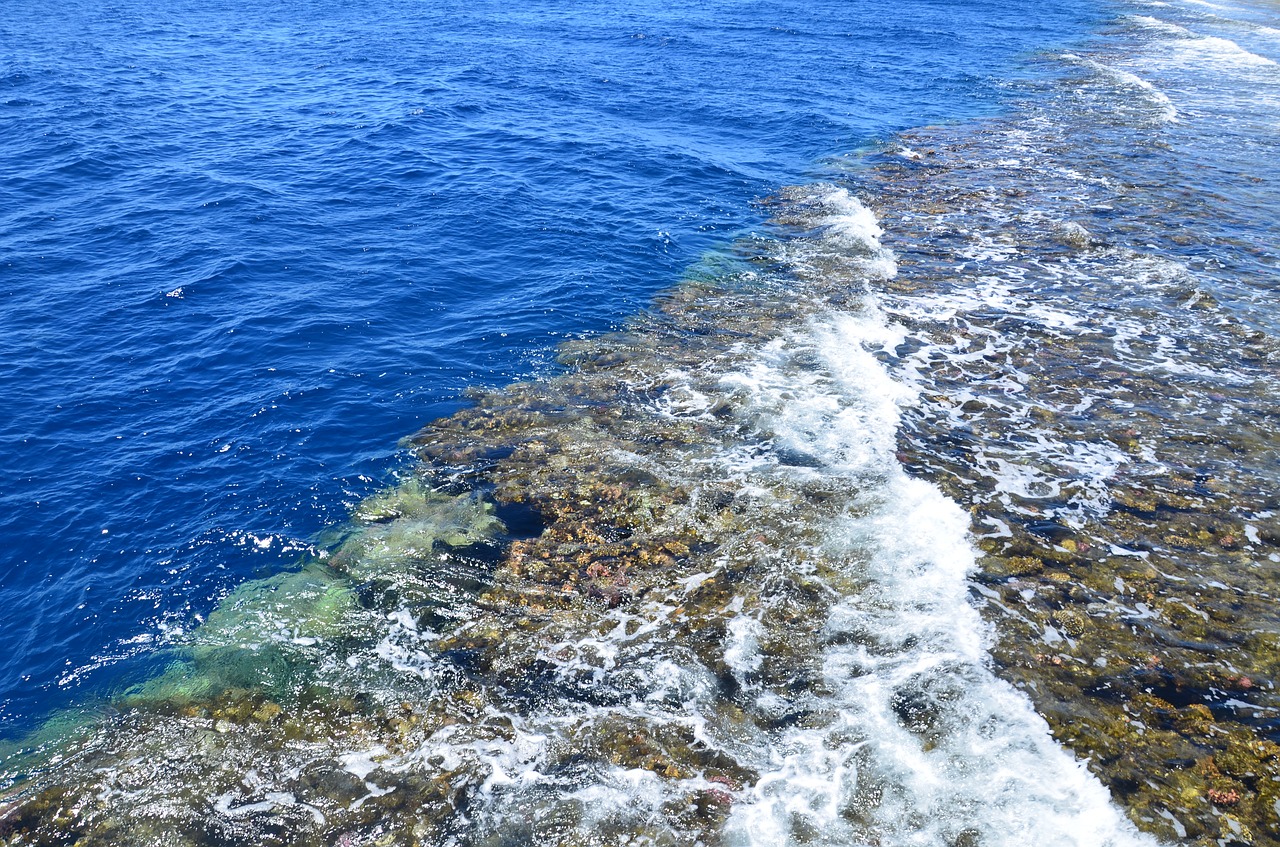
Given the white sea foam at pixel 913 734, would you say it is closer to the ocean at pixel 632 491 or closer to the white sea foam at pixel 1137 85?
the ocean at pixel 632 491

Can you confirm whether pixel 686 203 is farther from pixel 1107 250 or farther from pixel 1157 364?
pixel 1157 364

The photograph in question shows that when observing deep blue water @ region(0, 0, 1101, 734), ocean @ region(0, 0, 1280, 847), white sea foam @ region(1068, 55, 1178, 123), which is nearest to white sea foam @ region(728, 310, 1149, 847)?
ocean @ region(0, 0, 1280, 847)

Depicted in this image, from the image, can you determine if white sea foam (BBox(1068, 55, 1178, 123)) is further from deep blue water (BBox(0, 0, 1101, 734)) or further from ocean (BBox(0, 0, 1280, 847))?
deep blue water (BBox(0, 0, 1101, 734))

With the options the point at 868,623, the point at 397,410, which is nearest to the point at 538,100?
the point at 397,410

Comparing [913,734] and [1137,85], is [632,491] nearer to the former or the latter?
[913,734]

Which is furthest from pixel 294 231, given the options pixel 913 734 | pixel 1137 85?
pixel 1137 85

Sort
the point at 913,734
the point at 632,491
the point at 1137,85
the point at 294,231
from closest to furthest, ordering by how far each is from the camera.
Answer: the point at 913,734, the point at 632,491, the point at 294,231, the point at 1137,85

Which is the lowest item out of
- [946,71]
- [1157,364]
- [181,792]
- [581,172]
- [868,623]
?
[181,792]
